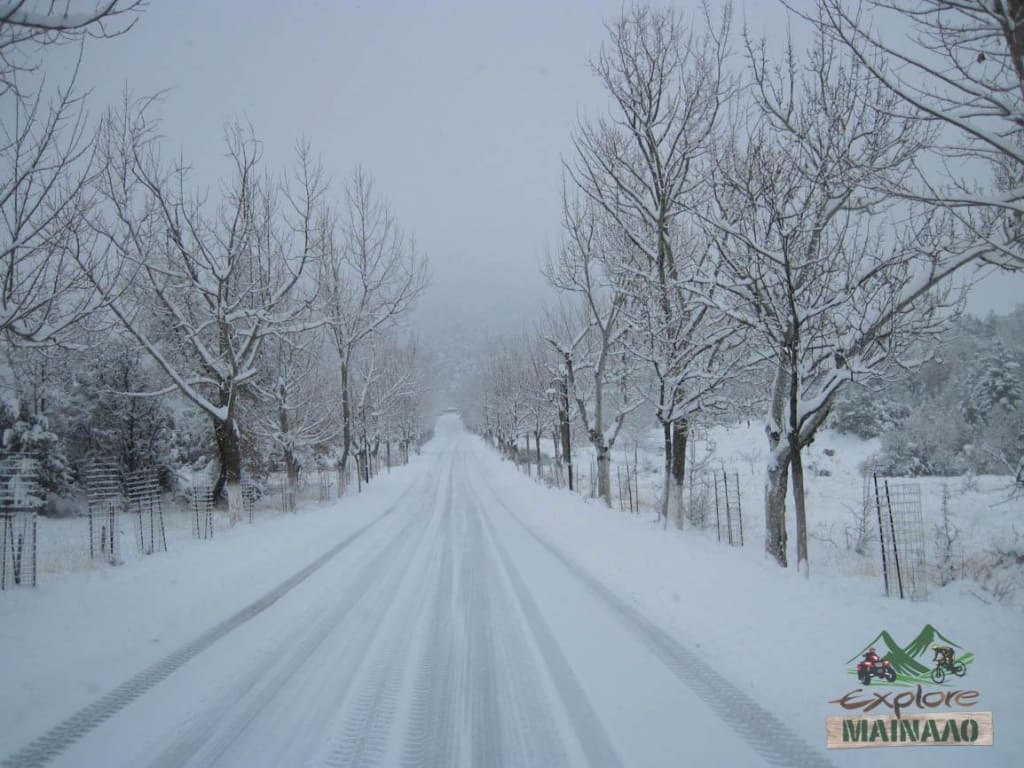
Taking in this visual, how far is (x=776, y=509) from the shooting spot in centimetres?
934

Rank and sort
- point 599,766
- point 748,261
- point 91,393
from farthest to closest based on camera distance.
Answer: point 91,393
point 748,261
point 599,766

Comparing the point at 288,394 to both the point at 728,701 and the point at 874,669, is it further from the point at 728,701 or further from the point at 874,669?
the point at 874,669

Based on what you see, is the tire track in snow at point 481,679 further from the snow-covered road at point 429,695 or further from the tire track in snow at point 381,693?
the tire track in snow at point 381,693

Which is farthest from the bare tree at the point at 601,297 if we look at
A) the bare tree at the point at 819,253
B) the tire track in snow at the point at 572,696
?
the tire track in snow at the point at 572,696

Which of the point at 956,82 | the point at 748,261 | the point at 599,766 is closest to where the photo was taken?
the point at 599,766

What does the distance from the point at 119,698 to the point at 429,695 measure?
246 centimetres

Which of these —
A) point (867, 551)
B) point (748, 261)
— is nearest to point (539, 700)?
point (748, 261)

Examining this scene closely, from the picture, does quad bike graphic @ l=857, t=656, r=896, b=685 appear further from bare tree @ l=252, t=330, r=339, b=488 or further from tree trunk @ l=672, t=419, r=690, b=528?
bare tree @ l=252, t=330, r=339, b=488

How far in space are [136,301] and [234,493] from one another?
19.8 feet

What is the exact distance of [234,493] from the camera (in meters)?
14.6

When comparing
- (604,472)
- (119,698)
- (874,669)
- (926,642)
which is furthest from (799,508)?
(604,472)

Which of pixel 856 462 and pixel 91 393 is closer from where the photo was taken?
pixel 91 393

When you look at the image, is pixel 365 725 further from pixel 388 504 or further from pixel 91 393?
pixel 91 393

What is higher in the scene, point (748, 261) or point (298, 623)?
point (748, 261)
